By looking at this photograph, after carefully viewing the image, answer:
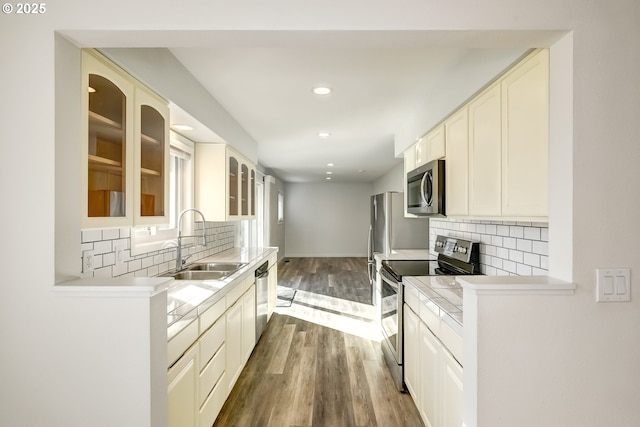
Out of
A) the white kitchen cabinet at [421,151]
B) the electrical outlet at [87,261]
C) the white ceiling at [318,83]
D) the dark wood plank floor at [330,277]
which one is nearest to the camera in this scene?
the electrical outlet at [87,261]

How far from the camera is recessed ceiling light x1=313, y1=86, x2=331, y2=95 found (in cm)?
268

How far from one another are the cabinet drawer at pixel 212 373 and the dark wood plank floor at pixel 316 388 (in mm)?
345

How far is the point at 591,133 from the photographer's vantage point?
47.1 inches

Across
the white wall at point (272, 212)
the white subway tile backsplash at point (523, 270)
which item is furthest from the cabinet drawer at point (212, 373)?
the white wall at point (272, 212)

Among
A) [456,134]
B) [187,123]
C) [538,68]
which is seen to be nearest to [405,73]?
[456,134]

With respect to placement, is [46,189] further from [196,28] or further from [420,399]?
[420,399]

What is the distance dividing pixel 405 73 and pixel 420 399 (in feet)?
7.01

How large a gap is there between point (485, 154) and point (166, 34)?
1.64 metres

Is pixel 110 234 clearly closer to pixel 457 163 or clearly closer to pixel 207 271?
pixel 207 271

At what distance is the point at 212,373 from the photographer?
2037 mm

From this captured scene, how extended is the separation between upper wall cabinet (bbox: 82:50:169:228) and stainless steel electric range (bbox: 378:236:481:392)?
5.75 ft

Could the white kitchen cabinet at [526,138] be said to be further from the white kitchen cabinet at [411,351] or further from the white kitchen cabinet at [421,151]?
the white kitchen cabinet at [421,151]

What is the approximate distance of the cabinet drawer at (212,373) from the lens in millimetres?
1878

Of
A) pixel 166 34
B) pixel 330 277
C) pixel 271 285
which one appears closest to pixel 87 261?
pixel 166 34
